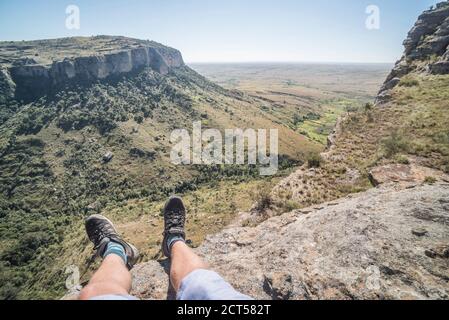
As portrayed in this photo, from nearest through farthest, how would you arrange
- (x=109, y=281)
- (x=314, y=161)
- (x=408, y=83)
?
1. (x=109, y=281)
2. (x=314, y=161)
3. (x=408, y=83)

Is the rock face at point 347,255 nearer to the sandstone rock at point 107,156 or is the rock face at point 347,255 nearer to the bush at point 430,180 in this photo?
the bush at point 430,180

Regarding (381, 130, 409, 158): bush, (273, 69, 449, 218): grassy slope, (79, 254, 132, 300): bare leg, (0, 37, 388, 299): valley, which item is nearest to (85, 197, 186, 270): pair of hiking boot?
(79, 254, 132, 300): bare leg

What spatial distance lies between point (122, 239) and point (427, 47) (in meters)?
25.1

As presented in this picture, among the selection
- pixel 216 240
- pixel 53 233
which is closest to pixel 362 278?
pixel 216 240

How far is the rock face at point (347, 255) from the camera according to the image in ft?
13.7

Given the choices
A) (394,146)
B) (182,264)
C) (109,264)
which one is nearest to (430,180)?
(394,146)

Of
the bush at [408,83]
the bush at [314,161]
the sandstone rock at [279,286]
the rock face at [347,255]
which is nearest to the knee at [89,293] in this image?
the rock face at [347,255]

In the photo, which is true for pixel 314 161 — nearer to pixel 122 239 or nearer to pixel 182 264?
pixel 122 239

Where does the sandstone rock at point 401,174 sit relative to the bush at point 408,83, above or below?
below

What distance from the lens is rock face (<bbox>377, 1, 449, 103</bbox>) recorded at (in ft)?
59.7

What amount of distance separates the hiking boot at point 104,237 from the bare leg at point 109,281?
2.19ft

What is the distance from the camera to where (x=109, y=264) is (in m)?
4.80

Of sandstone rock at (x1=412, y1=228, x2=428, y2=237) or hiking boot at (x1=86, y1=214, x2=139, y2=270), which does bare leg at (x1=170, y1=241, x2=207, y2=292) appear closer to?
hiking boot at (x1=86, y1=214, x2=139, y2=270)
